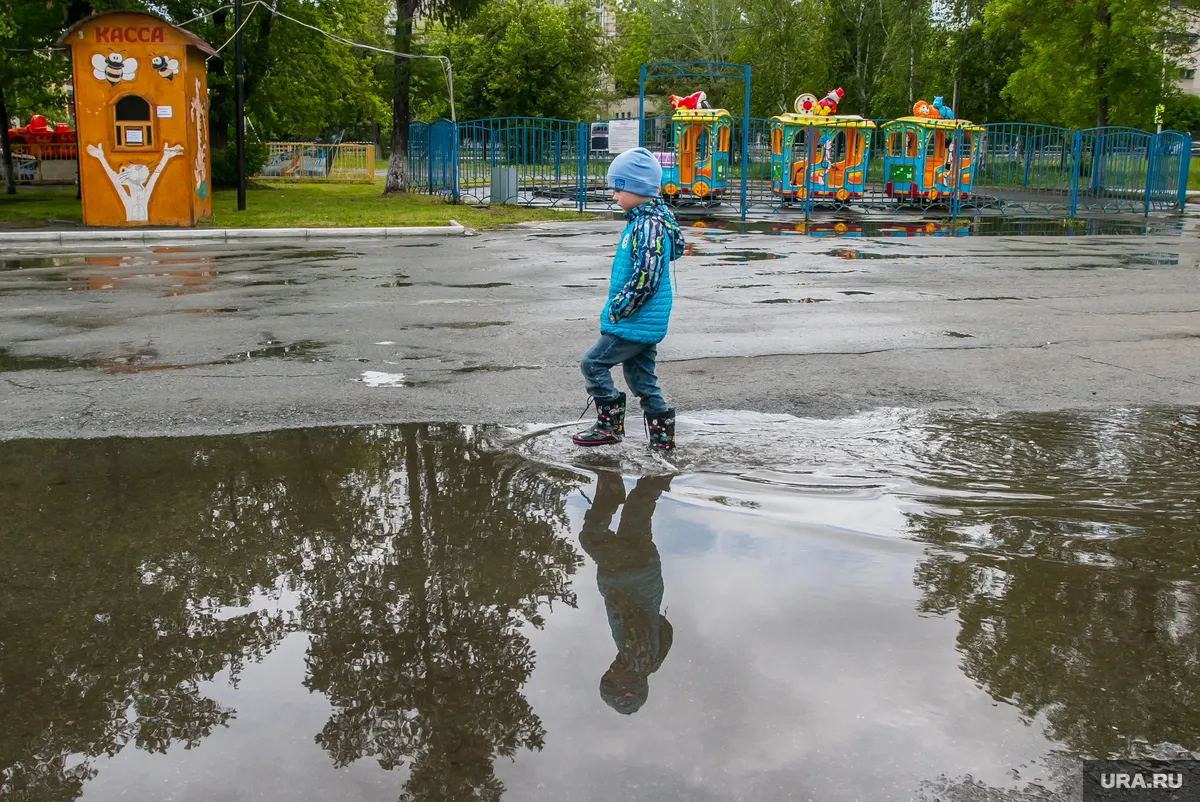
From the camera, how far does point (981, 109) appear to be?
180ft

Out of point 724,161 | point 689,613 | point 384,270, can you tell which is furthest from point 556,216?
point 689,613

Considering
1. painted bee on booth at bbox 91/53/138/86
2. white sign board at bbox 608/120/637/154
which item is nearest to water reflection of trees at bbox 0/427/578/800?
painted bee on booth at bbox 91/53/138/86

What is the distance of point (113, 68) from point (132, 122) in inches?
37.8

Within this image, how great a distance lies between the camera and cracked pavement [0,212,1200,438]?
23.0 feet

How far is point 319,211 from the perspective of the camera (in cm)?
2497

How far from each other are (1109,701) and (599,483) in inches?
107

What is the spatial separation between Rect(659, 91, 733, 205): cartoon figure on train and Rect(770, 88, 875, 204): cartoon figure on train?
1730 mm

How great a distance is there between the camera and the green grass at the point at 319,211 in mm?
21812

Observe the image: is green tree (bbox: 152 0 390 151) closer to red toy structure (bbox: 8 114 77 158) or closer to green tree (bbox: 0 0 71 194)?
green tree (bbox: 0 0 71 194)

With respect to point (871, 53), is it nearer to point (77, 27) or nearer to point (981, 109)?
point (981, 109)

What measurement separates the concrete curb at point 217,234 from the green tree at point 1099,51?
1070 inches

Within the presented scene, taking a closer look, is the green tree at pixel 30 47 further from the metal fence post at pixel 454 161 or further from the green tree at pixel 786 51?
the green tree at pixel 786 51

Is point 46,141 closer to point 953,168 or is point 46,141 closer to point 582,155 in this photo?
point 582,155

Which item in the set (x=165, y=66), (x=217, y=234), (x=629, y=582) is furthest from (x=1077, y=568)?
(x=165, y=66)
